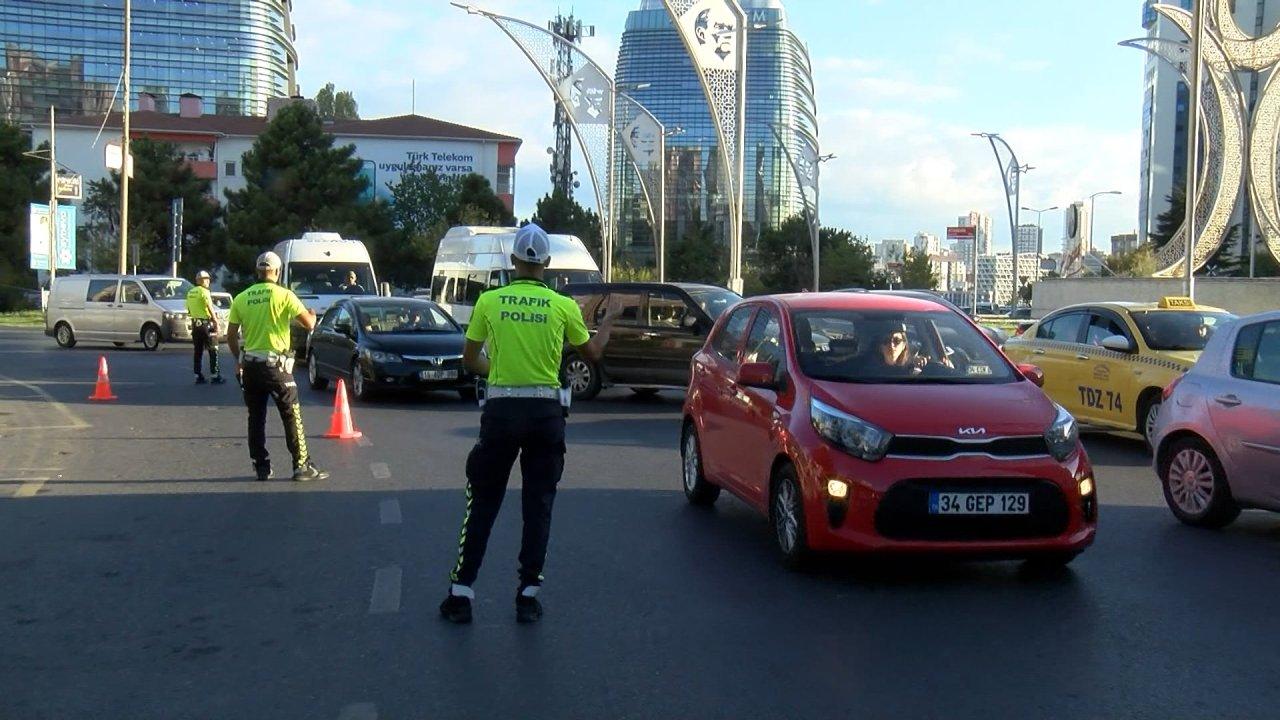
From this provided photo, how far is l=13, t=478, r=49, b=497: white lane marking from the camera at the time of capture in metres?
10.6

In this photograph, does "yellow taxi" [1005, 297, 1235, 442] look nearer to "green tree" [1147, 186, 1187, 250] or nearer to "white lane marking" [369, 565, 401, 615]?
"white lane marking" [369, 565, 401, 615]

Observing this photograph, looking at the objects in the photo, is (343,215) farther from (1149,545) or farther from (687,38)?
(1149,545)

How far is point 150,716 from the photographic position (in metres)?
5.09

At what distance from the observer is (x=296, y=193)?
216 ft

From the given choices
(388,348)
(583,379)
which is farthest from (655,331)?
(388,348)

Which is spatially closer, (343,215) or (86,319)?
(86,319)

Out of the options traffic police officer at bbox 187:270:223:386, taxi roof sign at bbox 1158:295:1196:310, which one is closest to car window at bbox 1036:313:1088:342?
taxi roof sign at bbox 1158:295:1196:310

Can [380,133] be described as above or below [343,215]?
above

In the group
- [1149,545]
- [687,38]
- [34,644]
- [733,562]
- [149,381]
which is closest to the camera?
[34,644]

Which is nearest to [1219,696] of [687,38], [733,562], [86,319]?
[733,562]

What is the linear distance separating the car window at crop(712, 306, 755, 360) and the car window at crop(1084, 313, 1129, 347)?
245 inches

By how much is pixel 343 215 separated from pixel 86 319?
32.0 m

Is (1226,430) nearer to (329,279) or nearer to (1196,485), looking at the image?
(1196,485)

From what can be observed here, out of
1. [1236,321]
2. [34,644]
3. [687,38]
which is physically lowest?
[34,644]
